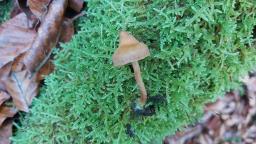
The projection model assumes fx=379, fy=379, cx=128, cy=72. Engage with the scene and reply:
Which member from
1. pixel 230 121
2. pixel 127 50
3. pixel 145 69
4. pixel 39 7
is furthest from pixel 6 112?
pixel 230 121

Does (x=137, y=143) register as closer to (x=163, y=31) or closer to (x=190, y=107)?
(x=190, y=107)

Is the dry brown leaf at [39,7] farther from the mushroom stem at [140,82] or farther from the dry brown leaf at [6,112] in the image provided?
the mushroom stem at [140,82]

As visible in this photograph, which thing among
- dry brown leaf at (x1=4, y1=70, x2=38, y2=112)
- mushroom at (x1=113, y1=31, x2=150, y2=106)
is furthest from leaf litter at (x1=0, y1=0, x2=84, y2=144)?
mushroom at (x1=113, y1=31, x2=150, y2=106)

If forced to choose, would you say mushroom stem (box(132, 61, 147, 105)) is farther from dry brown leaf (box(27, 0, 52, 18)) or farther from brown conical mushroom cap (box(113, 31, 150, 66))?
dry brown leaf (box(27, 0, 52, 18))

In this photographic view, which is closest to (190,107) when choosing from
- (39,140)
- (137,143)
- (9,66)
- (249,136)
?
Answer: (137,143)

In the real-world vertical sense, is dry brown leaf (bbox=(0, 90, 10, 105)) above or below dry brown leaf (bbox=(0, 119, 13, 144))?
above
